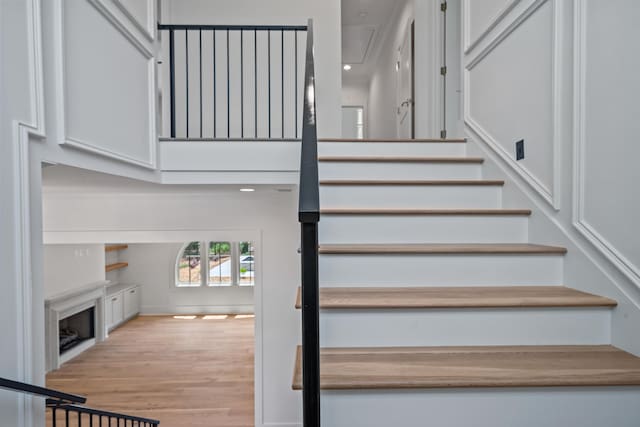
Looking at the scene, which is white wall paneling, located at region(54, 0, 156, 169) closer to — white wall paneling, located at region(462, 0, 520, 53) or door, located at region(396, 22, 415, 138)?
white wall paneling, located at region(462, 0, 520, 53)

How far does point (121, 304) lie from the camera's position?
787cm

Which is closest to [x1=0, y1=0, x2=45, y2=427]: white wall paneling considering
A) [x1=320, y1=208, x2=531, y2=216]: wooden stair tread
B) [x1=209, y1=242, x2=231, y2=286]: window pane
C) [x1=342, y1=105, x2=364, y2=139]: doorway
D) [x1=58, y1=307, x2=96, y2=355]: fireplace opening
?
[x1=320, y1=208, x2=531, y2=216]: wooden stair tread

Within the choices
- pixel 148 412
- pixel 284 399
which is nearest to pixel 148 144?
pixel 284 399

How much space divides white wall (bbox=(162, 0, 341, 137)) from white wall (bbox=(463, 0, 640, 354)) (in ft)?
6.83

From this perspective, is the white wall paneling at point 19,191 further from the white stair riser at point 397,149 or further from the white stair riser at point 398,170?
the white stair riser at point 397,149

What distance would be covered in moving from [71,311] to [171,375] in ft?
7.15

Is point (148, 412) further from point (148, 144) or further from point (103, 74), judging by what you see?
point (103, 74)

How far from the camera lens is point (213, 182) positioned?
99.3 inches

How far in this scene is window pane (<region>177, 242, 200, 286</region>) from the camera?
29.4 feet

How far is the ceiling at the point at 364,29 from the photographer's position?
5242 mm

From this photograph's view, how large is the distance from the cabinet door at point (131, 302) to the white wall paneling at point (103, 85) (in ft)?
23.0

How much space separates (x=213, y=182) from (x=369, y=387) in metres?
1.87

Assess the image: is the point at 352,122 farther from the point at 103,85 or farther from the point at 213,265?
the point at 103,85

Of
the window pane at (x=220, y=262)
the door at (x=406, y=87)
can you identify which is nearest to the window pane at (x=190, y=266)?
the window pane at (x=220, y=262)
